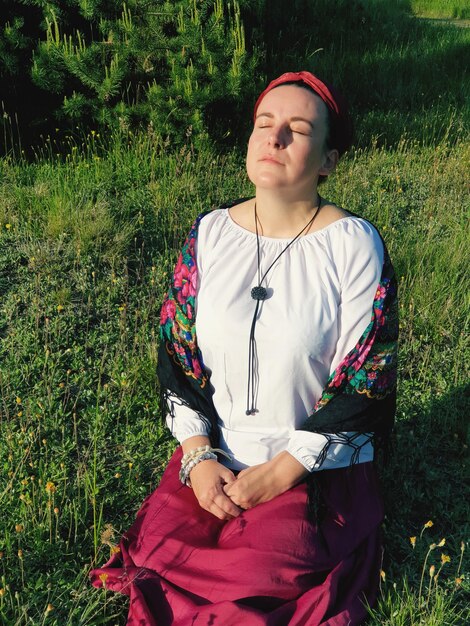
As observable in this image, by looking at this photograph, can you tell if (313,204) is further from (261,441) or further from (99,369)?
(99,369)

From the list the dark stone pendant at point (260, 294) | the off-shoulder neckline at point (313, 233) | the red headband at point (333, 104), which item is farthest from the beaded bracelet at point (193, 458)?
the red headband at point (333, 104)

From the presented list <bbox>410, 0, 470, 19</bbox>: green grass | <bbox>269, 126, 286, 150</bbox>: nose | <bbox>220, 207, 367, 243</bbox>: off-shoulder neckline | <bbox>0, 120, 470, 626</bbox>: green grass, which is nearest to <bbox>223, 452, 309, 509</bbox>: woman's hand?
<bbox>0, 120, 470, 626</bbox>: green grass

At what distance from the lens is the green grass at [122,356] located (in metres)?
2.58

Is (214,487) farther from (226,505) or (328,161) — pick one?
(328,161)

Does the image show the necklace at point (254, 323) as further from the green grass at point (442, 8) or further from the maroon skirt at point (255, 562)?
the green grass at point (442, 8)

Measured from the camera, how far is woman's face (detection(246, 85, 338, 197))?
7.13 ft

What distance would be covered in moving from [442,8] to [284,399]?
12.9 metres

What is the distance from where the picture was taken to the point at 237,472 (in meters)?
2.39

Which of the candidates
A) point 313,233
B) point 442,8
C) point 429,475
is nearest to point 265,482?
point 313,233

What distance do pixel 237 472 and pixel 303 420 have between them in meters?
0.30

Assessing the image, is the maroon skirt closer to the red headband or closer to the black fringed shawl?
the black fringed shawl

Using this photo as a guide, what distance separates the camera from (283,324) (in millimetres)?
2203

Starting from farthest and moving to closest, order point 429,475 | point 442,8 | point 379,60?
point 442,8
point 379,60
point 429,475

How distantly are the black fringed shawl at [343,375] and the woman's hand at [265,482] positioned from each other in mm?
88
